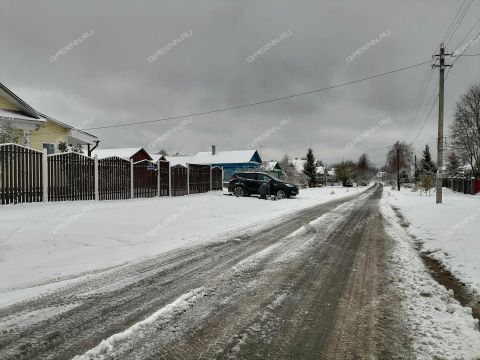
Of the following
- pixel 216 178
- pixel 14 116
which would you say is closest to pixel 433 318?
pixel 14 116

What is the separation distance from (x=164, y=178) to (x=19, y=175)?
8.10 m

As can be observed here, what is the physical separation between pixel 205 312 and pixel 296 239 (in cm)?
497

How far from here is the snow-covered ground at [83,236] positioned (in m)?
5.44

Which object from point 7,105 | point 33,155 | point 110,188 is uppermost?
point 7,105

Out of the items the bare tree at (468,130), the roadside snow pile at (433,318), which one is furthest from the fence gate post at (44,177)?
the bare tree at (468,130)

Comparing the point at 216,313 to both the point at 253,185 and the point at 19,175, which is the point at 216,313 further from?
the point at 253,185

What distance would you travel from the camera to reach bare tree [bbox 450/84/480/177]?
42.6 meters

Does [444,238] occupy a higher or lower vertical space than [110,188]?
lower

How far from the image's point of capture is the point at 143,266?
591 centimetres

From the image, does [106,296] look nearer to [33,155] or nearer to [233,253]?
[233,253]

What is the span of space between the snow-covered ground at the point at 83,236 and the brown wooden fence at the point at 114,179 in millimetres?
2477

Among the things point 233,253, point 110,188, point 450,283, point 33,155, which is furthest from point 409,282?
point 110,188

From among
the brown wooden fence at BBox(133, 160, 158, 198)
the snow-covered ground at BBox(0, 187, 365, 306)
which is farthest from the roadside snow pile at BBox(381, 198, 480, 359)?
the brown wooden fence at BBox(133, 160, 158, 198)

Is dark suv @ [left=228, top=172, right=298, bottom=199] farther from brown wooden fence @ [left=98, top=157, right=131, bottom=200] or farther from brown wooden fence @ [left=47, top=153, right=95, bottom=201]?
brown wooden fence @ [left=47, top=153, right=95, bottom=201]
